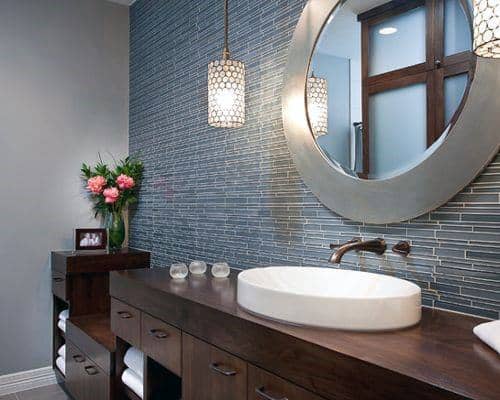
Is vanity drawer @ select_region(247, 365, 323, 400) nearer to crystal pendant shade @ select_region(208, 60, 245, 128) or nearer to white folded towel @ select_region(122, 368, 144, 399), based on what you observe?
white folded towel @ select_region(122, 368, 144, 399)

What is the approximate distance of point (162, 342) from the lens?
59.3 inches

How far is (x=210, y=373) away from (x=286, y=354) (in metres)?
0.37

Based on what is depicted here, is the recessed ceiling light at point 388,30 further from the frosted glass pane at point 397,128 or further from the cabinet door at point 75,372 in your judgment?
the cabinet door at point 75,372

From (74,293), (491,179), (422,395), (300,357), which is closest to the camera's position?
(422,395)

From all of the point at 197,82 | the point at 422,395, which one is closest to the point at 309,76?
the point at 197,82

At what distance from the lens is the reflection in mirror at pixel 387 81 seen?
1.22 metres

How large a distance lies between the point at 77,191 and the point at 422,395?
2755mm

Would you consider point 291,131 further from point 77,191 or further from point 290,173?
point 77,191

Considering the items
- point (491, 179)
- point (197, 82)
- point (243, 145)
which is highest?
point (197, 82)

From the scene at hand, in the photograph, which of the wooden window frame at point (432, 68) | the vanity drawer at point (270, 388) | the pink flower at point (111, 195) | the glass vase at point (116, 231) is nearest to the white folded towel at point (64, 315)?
the glass vase at point (116, 231)

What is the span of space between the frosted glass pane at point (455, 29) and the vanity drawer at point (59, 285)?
2362mm

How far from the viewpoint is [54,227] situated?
2.92 m

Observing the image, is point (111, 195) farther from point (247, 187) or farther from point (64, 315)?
point (247, 187)

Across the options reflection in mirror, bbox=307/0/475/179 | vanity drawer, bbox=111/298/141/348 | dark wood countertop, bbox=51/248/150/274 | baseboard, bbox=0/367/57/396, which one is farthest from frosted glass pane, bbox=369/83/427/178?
baseboard, bbox=0/367/57/396
